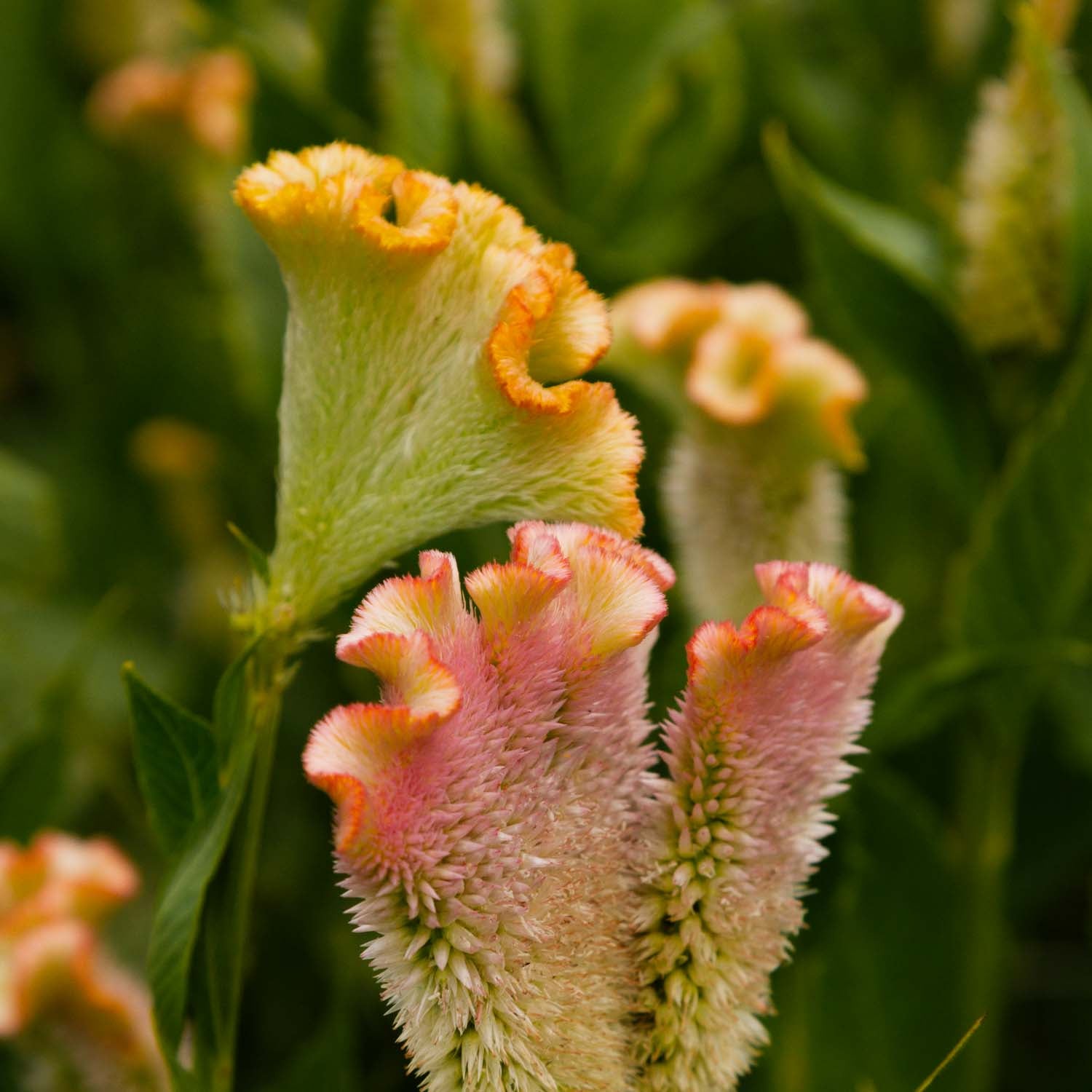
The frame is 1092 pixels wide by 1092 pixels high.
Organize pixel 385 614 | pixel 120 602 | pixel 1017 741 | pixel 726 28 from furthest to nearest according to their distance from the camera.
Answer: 1. pixel 726 28
2. pixel 120 602
3. pixel 1017 741
4. pixel 385 614

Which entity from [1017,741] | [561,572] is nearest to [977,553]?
[1017,741]

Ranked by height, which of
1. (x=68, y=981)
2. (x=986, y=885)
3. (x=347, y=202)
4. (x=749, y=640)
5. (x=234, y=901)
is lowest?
(x=986, y=885)

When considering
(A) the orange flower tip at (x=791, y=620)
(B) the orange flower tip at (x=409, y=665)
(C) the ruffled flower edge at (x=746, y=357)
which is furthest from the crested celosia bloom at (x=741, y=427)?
(B) the orange flower tip at (x=409, y=665)

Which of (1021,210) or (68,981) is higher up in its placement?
(1021,210)

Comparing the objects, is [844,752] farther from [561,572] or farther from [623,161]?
[623,161]

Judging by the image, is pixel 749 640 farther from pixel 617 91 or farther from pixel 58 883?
pixel 617 91

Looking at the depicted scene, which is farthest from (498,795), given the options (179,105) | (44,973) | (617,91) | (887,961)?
(179,105)
